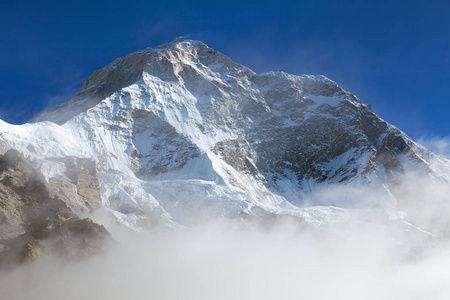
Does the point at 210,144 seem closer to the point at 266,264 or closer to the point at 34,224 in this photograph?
the point at 266,264

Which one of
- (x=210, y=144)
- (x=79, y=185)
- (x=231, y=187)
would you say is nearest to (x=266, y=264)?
(x=231, y=187)

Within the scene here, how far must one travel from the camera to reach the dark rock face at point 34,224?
54.3 m

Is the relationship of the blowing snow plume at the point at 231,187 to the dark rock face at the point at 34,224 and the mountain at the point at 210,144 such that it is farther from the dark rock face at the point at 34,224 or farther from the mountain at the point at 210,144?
the dark rock face at the point at 34,224

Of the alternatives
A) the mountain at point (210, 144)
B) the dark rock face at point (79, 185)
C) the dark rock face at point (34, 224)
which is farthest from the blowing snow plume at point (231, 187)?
the dark rock face at point (34, 224)

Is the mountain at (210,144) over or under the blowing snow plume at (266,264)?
over

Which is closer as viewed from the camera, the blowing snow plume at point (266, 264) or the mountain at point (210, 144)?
the blowing snow plume at point (266, 264)

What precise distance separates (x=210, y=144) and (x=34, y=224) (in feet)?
236

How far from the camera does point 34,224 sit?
58.8 m

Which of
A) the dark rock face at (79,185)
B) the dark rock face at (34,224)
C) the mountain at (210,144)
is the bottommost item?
the dark rock face at (34,224)

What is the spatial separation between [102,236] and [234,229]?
33.0 meters

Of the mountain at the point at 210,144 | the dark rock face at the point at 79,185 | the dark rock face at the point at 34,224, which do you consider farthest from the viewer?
the mountain at the point at 210,144

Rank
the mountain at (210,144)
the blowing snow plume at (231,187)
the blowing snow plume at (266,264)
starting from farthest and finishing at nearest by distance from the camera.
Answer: the mountain at (210,144) → the blowing snow plume at (231,187) → the blowing snow plume at (266,264)

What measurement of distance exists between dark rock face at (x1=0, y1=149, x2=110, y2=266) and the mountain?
10.3 metres

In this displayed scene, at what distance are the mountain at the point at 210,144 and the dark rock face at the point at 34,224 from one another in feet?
33.8
